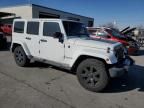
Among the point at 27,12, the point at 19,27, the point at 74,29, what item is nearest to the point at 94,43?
the point at 74,29

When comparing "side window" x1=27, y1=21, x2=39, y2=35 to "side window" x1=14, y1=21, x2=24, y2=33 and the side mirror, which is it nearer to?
"side window" x1=14, y1=21, x2=24, y2=33

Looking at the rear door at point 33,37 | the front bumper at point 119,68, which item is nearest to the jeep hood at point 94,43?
Result: the front bumper at point 119,68

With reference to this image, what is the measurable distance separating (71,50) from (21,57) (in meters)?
2.72

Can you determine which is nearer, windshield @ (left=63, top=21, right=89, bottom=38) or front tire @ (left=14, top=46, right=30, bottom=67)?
windshield @ (left=63, top=21, right=89, bottom=38)

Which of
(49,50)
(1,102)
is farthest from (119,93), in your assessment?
(1,102)

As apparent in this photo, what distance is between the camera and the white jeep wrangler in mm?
4473

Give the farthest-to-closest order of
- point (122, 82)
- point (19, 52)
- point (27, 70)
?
point (19, 52), point (27, 70), point (122, 82)

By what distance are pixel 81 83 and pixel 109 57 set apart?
1166mm

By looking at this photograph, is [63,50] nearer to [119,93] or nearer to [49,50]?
[49,50]

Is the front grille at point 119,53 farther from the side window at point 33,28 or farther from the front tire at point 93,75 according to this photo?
the side window at point 33,28

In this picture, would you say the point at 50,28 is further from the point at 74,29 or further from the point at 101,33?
the point at 101,33

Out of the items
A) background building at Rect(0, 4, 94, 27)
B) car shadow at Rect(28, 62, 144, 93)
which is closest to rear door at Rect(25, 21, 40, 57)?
car shadow at Rect(28, 62, 144, 93)

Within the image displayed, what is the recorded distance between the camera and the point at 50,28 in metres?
5.66

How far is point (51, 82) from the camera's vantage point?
520 cm
